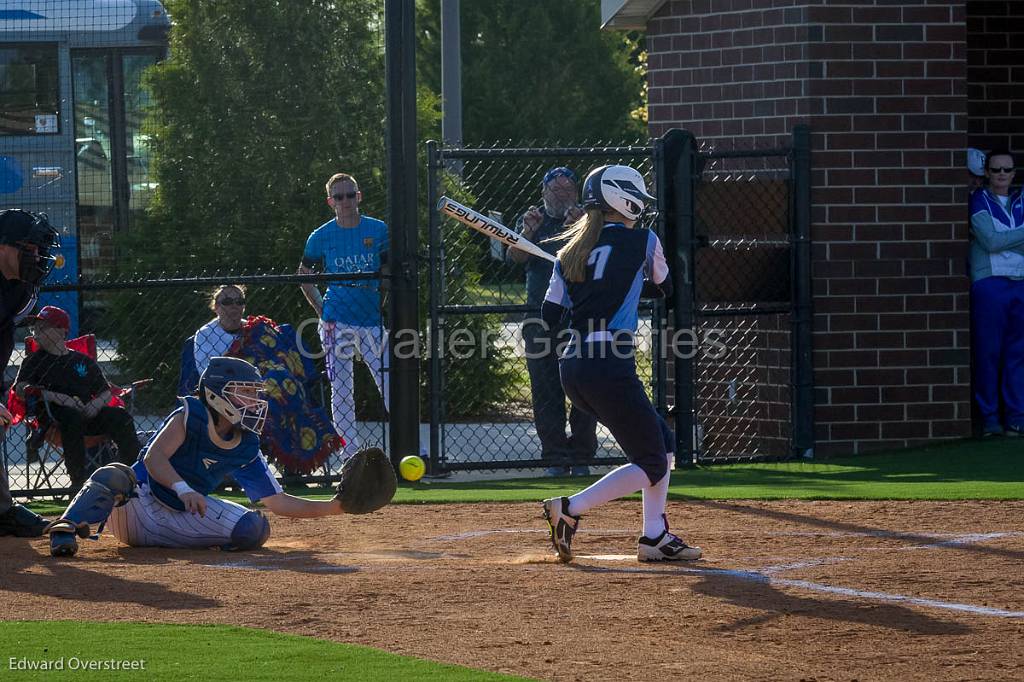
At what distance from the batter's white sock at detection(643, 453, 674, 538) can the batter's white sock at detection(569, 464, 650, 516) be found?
0.08 meters

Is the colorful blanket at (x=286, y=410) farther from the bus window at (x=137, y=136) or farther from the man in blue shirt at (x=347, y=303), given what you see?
the bus window at (x=137, y=136)

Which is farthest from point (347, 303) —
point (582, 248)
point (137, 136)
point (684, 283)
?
point (137, 136)

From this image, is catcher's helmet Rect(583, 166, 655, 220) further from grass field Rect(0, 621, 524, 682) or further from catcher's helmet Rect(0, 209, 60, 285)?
catcher's helmet Rect(0, 209, 60, 285)

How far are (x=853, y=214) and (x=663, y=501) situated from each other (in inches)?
185

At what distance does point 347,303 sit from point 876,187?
3969mm

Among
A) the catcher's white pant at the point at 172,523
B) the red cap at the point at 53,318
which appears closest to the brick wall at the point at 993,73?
the red cap at the point at 53,318

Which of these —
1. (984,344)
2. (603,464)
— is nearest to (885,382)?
(984,344)

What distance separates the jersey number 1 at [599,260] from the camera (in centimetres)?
688

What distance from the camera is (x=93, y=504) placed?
7.27m

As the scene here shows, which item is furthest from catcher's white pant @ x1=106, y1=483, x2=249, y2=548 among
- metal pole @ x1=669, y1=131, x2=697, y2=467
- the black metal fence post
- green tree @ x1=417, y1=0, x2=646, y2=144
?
green tree @ x1=417, y1=0, x2=646, y2=144

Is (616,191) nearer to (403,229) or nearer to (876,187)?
(403,229)

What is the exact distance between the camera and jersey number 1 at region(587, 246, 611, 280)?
6879 millimetres

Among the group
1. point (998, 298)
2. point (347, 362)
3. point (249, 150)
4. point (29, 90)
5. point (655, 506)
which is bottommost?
point (655, 506)

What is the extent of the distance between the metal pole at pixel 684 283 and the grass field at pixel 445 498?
1.35 feet
